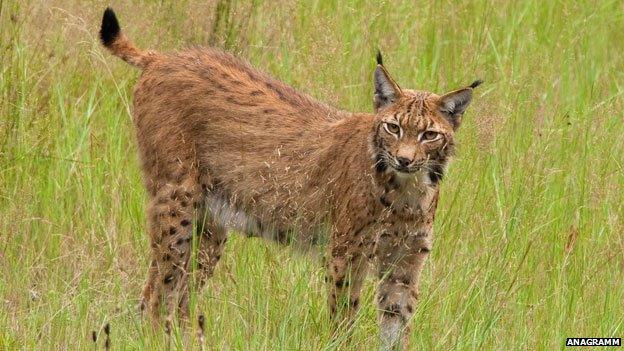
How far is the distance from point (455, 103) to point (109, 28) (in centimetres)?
151

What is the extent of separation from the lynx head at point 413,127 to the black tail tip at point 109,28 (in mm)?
1191

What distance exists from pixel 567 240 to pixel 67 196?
6.95ft

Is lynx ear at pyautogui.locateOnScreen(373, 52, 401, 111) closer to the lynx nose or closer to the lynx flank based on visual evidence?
the lynx flank

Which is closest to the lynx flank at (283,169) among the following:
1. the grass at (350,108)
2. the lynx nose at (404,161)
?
the lynx nose at (404,161)

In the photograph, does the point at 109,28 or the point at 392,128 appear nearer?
the point at 392,128

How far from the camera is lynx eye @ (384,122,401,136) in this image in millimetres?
5371

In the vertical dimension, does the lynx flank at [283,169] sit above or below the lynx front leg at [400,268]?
above

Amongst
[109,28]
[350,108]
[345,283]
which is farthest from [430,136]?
[350,108]

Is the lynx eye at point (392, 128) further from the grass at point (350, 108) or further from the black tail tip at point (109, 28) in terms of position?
the black tail tip at point (109, 28)

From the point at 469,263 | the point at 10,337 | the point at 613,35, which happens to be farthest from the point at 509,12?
the point at 10,337

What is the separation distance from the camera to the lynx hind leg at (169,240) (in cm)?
580

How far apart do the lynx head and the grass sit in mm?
396

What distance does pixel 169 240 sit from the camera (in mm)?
5824

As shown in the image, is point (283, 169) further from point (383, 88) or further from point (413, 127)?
point (413, 127)
